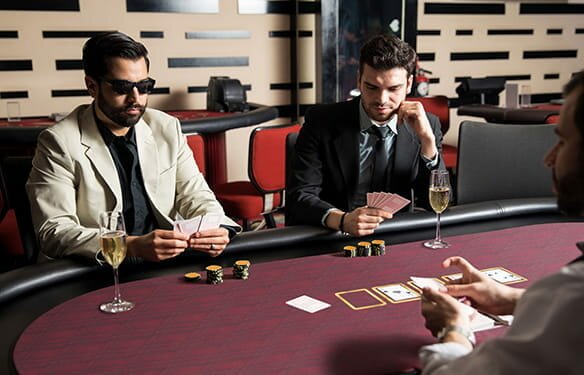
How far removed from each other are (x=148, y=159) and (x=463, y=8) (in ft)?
15.1

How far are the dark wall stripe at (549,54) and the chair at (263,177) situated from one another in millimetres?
→ 3861

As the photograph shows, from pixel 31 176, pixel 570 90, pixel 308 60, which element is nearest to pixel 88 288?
pixel 31 176

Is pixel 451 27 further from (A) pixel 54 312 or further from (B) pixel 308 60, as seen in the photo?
(A) pixel 54 312

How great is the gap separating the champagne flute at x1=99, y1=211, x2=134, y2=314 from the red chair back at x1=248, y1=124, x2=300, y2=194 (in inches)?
71.8

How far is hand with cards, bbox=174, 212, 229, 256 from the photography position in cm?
163

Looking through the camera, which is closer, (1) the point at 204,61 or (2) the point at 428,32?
(1) the point at 204,61

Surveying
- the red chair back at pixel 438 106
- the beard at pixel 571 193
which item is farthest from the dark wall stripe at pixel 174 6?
the beard at pixel 571 193

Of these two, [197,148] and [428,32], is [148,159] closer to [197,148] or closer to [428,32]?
[197,148]

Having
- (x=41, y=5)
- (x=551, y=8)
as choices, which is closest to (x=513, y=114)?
(x=551, y=8)

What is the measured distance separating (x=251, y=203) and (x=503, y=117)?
227 centimetres

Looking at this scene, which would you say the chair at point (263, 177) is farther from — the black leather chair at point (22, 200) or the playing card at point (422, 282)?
the playing card at point (422, 282)

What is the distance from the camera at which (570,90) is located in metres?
0.89

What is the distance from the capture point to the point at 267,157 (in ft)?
10.7

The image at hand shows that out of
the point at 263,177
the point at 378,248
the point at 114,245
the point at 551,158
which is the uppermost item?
the point at 551,158
